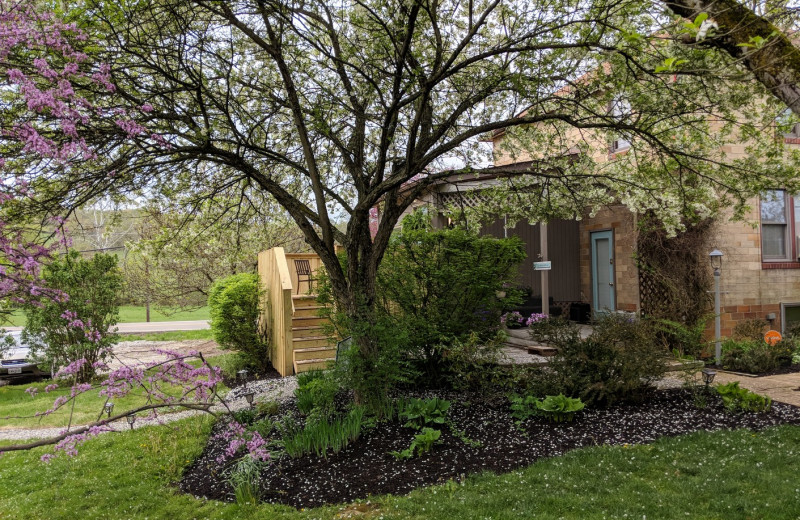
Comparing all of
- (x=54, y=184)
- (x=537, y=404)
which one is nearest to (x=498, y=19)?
(x=537, y=404)

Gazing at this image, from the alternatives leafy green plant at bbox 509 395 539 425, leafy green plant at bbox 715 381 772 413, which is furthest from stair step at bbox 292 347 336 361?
leafy green plant at bbox 715 381 772 413

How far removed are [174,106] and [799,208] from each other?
11010 millimetres

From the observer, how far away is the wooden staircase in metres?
8.21

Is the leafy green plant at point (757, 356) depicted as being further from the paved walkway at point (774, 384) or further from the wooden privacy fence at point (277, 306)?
the wooden privacy fence at point (277, 306)

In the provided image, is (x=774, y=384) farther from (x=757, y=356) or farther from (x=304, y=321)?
(x=304, y=321)

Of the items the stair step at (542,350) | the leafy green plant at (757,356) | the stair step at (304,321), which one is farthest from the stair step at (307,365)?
the leafy green plant at (757,356)

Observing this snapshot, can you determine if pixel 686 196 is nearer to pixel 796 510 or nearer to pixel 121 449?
pixel 796 510

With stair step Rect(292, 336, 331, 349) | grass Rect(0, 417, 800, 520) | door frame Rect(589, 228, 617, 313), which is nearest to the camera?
grass Rect(0, 417, 800, 520)

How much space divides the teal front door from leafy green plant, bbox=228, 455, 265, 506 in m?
8.50

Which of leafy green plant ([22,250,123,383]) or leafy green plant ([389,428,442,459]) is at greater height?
leafy green plant ([22,250,123,383])

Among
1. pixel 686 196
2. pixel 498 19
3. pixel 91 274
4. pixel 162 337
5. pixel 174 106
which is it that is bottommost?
pixel 162 337

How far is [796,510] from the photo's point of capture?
315 centimetres

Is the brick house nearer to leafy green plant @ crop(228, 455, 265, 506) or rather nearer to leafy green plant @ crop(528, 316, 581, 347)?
leafy green plant @ crop(528, 316, 581, 347)

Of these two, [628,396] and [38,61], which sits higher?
[38,61]
